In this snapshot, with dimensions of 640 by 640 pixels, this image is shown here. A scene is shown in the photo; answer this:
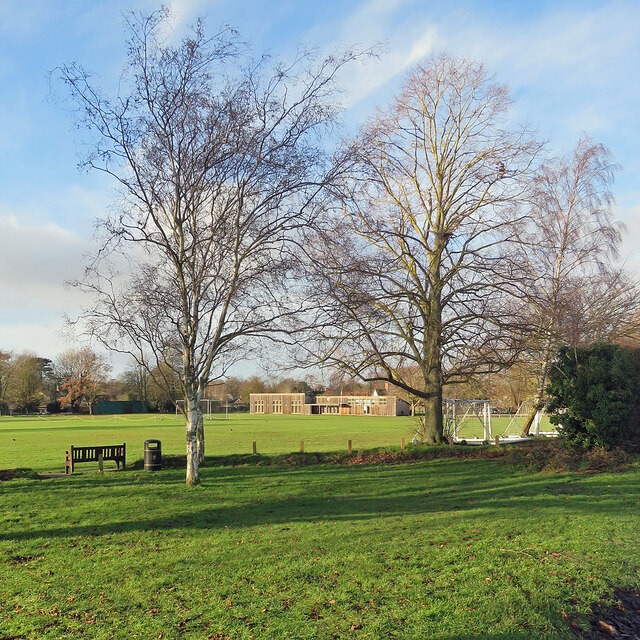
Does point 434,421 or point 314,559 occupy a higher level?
point 434,421

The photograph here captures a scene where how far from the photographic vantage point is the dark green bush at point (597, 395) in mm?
17125

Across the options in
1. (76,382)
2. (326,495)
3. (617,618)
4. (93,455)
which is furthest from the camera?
(76,382)

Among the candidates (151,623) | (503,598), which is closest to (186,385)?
(151,623)

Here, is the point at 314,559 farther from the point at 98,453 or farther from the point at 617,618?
the point at 98,453

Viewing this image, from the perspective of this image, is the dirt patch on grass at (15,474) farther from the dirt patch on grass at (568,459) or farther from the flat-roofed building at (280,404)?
the flat-roofed building at (280,404)

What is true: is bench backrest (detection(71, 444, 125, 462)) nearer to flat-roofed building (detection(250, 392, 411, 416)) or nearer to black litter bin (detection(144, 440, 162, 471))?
black litter bin (detection(144, 440, 162, 471))

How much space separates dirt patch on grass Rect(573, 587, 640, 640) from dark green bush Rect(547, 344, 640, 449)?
1228 cm

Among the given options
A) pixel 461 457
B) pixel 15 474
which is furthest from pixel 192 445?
pixel 461 457

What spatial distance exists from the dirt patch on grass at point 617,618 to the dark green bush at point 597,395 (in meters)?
12.3

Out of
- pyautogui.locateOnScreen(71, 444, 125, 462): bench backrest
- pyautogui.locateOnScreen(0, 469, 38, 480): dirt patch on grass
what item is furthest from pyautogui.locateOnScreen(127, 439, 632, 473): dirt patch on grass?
pyautogui.locateOnScreen(0, 469, 38, 480): dirt patch on grass

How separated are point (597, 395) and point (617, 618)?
13180 mm

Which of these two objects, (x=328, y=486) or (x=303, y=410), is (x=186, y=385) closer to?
(x=328, y=486)

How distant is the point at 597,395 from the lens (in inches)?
679

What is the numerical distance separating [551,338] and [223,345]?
1143 cm
